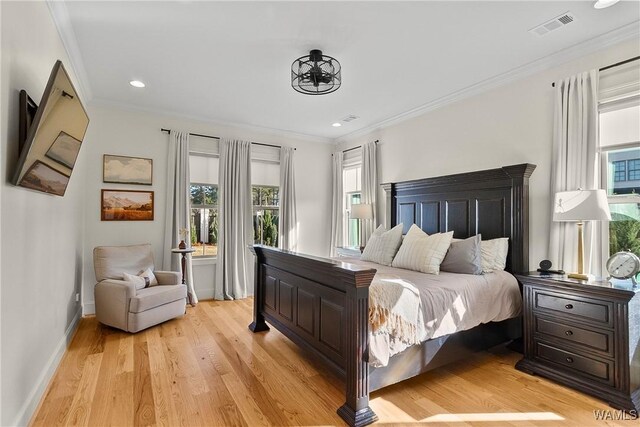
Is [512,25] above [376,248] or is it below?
above

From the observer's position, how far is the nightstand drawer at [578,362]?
91.8 inches

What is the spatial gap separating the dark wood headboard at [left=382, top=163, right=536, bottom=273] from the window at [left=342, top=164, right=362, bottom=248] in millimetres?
1248

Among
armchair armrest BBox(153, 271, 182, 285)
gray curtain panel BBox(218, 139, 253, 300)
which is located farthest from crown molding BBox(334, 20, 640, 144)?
armchair armrest BBox(153, 271, 182, 285)

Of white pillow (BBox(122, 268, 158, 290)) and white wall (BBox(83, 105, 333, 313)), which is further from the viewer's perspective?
white wall (BBox(83, 105, 333, 313))

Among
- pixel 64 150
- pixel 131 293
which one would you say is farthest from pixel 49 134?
pixel 131 293

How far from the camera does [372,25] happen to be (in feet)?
8.74

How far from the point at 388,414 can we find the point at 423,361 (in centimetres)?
51

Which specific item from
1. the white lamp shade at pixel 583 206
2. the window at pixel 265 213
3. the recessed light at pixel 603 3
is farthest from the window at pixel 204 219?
the recessed light at pixel 603 3

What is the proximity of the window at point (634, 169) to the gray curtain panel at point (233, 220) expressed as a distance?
4602 mm

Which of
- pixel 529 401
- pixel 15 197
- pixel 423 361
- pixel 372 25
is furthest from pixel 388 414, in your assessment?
pixel 372 25

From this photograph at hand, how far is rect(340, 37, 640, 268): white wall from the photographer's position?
3195 mm

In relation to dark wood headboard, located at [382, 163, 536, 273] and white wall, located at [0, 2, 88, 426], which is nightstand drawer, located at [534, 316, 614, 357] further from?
white wall, located at [0, 2, 88, 426]

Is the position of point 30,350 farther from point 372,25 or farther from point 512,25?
point 512,25

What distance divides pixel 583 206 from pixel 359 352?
211cm
